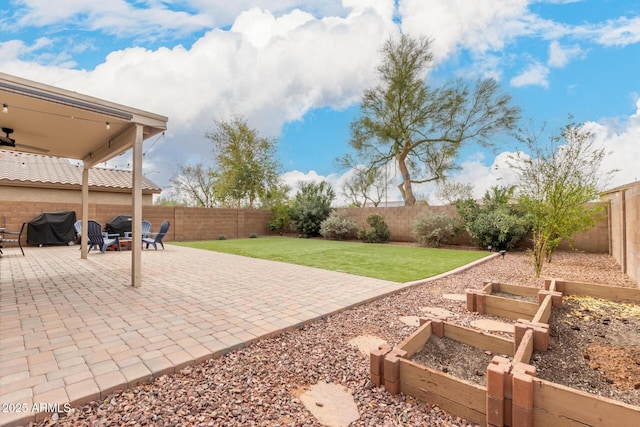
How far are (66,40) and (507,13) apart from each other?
1071 centimetres

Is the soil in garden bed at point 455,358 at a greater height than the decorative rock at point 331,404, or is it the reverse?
the soil in garden bed at point 455,358

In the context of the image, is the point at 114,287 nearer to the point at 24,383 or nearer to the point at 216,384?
the point at 24,383

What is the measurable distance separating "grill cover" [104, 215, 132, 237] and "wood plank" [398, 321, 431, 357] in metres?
12.9

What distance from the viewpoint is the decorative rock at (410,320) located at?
3.30 meters

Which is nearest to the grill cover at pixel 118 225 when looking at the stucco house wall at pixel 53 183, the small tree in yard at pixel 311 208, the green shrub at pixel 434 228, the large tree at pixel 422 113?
the stucco house wall at pixel 53 183

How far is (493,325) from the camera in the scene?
329 cm

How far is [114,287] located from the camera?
15.6 feet

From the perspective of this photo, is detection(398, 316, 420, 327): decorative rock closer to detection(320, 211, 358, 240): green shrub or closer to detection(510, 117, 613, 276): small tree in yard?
detection(510, 117, 613, 276): small tree in yard

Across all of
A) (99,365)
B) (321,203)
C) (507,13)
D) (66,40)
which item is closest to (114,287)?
(99,365)

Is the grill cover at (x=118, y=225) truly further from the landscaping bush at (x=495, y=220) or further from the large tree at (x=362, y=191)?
the large tree at (x=362, y=191)

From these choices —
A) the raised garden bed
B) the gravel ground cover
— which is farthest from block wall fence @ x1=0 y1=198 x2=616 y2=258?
the gravel ground cover

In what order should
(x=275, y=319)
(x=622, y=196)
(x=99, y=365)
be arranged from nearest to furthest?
(x=99, y=365) < (x=275, y=319) < (x=622, y=196)

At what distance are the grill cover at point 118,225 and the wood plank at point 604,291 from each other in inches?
544

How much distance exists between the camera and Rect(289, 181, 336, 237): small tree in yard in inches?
624
